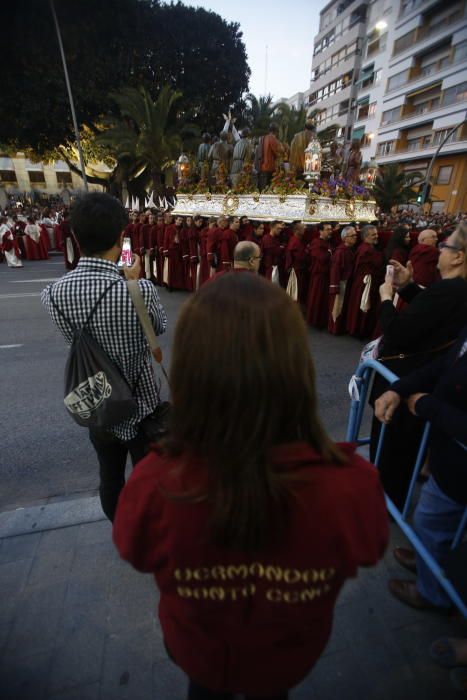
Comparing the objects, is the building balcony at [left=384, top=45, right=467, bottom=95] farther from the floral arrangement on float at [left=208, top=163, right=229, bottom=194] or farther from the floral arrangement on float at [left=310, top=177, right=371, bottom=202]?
the floral arrangement on float at [left=208, top=163, right=229, bottom=194]

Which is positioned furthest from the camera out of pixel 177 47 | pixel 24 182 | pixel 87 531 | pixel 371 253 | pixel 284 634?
pixel 24 182

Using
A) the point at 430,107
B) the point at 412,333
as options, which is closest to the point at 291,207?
the point at 412,333

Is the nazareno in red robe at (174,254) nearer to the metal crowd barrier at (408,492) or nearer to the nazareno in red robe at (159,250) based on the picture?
the nazareno in red robe at (159,250)

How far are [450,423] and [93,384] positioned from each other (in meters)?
1.55

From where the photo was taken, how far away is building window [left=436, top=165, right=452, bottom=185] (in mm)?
30841

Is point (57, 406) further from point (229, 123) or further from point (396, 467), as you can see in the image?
point (229, 123)

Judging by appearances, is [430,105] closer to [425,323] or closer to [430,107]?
[430,107]

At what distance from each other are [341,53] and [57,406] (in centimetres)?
6290

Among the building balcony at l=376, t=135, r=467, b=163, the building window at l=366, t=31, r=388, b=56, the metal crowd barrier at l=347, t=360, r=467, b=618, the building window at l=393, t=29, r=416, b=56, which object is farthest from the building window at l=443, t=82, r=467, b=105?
the metal crowd barrier at l=347, t=360, r=467, b=618

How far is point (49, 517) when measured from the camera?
235 cm

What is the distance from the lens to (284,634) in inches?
34.8

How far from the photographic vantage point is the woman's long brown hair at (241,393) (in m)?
0.68

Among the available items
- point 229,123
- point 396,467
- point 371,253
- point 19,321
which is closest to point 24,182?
point 229,123

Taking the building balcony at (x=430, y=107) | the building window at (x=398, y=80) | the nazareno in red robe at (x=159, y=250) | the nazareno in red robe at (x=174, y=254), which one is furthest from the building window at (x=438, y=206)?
the nazareno in red robe at (x=174, y=254)
